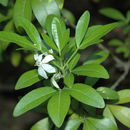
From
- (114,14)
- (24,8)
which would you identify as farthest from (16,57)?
(24,8)

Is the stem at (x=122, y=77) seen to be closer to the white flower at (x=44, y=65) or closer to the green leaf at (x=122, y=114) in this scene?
the green leaf at (x=122, y=114)

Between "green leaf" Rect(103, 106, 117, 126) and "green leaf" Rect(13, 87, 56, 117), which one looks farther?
"green leaf" Rect(103, 106, 117, 126)

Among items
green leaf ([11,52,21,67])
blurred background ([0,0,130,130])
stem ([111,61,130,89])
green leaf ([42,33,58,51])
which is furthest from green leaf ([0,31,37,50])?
blurred background ([0,0,130,130])

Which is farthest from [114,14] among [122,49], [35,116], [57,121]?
[35,116]

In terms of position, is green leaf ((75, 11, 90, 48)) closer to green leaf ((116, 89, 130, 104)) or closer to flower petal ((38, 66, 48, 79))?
flower petal ((38, 66, 48, 79))

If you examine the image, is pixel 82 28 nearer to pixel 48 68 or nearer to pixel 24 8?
pixel 48 68

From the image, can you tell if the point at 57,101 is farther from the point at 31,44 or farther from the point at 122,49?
the point at 122,49
